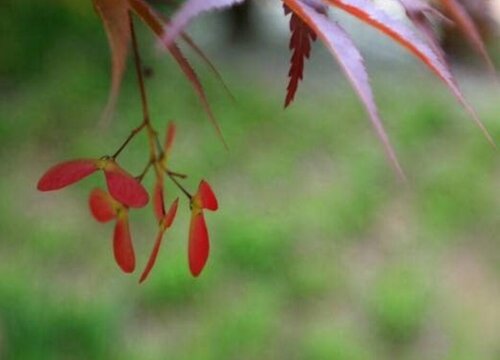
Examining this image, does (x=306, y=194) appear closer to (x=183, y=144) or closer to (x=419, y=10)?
(x=183, y=144)

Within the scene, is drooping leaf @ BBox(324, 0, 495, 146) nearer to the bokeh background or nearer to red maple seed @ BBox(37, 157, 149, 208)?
red maple seed @ BBox(37, 157, 149, 208)

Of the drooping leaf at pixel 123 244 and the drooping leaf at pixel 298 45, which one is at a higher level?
the drooping leaf at pixel 298 45

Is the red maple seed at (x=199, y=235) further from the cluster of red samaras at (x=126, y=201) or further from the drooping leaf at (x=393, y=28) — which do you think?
the drooping leaf at (x=393, y=28)

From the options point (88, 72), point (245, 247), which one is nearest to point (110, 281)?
point (245, 247)

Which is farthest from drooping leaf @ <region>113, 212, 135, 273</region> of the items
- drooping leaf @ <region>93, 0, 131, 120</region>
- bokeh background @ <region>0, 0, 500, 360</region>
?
Result: bokeh background @ <region>0, 0, 500, 360</region>

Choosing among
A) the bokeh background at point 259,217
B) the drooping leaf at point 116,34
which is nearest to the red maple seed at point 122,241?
the drooping leaf at point 116,34
